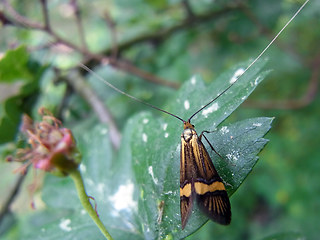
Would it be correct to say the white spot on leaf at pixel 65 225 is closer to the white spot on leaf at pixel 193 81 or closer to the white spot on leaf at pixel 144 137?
the white spot on leaf at pixel 144 137

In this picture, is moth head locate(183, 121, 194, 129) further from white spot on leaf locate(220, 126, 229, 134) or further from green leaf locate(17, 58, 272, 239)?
white spot on leaf locate(220, 126, 229, 134)

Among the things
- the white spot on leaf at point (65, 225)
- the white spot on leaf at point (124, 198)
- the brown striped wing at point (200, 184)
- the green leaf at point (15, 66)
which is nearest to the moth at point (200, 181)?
the brown striped wing at point (200, 184)

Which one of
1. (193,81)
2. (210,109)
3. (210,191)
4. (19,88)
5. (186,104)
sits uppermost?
(19,88)

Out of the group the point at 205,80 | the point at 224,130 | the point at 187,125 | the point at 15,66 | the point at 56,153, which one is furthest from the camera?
the point at 205,80

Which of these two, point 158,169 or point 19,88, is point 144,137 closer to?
point 158,169

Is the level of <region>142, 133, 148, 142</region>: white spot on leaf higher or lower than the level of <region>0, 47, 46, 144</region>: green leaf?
lower

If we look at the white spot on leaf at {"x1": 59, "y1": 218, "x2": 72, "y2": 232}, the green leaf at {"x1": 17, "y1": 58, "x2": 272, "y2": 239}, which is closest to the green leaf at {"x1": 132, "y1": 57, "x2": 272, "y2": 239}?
the green leaf at {"x1": 17, "y1": 58, "x2": 272, "y2": 239}

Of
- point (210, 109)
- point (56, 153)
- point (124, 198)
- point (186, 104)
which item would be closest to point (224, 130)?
point (210, 109)

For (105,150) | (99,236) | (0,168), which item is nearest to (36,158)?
(99,236)

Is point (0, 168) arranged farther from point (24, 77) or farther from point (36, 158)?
point (36, 158)
